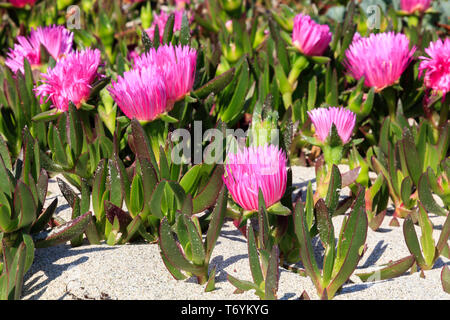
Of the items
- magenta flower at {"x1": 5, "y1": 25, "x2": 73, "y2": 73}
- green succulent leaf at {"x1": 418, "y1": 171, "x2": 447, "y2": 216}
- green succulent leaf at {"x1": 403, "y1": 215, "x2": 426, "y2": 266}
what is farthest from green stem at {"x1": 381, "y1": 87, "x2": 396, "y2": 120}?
magenta flower at {"x1": 5, "y1": 25, "x2": 73, "y2": 73}

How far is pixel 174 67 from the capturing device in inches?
45.9

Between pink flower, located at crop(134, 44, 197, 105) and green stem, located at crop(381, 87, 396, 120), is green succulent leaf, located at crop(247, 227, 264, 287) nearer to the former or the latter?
pink flower, located at crop(134, 44, 197, 105)

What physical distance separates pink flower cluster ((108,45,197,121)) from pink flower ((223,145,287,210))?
0.77 feet

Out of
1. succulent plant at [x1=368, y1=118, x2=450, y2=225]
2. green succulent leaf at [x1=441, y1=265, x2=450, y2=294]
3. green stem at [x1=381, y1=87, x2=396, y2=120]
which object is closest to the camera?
green succulent leaf at [x1=441, y1=265, x2=450, y2=294]

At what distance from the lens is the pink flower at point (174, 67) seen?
116 centimetres

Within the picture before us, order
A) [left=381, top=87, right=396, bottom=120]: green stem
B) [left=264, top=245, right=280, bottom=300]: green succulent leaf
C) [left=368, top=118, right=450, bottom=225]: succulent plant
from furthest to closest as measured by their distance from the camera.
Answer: [left=381, top=87, right=396, bottom=120]: green stem, [left=368, top=118, right=450, bottom=225]: succulent plant, [left=264, top=245, right=280, bottom=300]: green succulent leaf

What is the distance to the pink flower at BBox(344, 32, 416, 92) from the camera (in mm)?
1546

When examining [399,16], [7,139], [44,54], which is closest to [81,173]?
[7,139]

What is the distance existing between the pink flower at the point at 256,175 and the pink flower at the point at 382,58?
703 mm

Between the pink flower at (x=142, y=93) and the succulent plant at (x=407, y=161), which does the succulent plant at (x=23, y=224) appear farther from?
the succulent plant at (x=407, y=161)

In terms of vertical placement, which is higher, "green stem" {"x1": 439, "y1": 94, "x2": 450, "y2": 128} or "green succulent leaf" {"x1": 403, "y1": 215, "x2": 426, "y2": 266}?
"green stem" {"x1": 439, "y1": 94, "x2": 450, "y2": 128}

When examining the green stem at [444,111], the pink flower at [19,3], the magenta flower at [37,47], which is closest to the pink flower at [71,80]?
the magenta flower at [37,47]

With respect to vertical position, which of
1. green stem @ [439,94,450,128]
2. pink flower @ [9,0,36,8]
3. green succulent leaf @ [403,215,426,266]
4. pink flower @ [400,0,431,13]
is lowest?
green succulent leaf @ [403,215,426,266]
